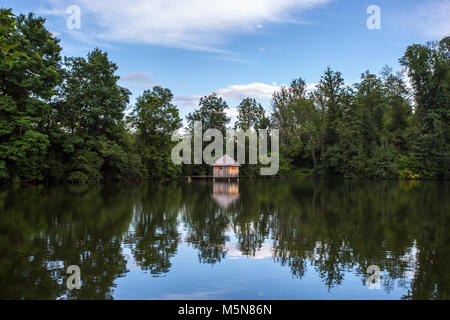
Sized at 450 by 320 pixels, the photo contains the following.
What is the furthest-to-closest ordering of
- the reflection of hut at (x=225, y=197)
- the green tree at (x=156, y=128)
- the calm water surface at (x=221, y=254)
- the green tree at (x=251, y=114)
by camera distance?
the green tree at (x=251, y=114), the green tree at (x=156, y=128), the reflection of hut at (x=225, y=197), the calm water surface at (x=221, y=254)

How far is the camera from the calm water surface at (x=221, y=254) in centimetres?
551

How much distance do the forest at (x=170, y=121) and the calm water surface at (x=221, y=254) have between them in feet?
45.1

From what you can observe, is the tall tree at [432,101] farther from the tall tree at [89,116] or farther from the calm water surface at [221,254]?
the calm water surface at [221,254]

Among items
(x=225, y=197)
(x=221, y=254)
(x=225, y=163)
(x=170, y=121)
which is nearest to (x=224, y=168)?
(x=225, y=163)

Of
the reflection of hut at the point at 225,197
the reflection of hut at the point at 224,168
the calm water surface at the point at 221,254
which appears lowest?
the reflection of hut at the point at 225,197

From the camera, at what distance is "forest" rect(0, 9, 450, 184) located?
87.9 feet

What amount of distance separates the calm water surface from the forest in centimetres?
1374

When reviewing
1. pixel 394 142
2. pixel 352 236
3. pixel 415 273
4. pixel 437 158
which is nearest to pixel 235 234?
pixel 352 236

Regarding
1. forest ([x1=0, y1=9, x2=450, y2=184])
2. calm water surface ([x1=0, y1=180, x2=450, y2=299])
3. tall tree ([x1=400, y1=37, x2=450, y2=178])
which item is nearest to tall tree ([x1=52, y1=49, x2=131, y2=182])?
forest ([x1=0, y1=9, x2=450, y2=184])

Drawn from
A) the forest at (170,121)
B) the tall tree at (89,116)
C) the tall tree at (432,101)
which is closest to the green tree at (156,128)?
the forest at (170,121)

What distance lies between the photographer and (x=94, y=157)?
33.3 m

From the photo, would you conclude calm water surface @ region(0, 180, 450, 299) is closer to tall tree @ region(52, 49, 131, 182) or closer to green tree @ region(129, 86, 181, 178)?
tall tree @ region(52, 49, 131, 182)
